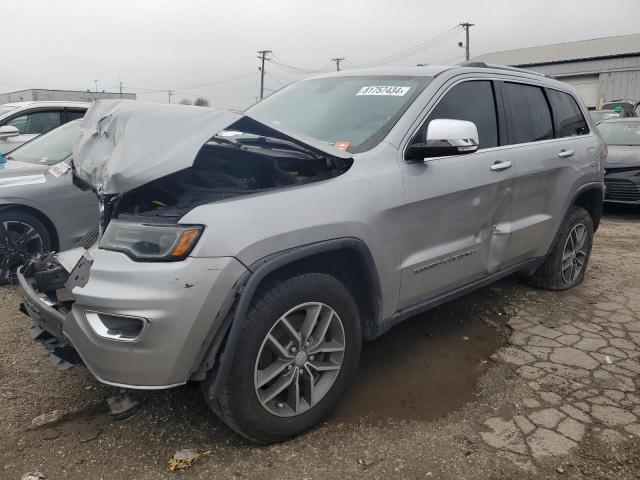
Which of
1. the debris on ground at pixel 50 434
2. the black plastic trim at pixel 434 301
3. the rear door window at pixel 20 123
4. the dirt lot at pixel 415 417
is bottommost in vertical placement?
the dirt lot at pixel 415 417

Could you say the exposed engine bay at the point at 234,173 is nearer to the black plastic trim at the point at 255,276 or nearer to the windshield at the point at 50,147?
the black plastic trim at the point at 255,276

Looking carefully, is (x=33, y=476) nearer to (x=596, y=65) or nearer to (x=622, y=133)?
(x=622, y=133)

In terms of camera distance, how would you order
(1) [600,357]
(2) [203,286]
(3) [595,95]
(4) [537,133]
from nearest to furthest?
(2) [203,286]
(1) [600,357]
(4) [537,133]
(3) [595,95]

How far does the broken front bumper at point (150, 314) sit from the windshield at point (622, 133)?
30.9 feet

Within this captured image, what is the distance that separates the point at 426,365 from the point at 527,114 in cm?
203

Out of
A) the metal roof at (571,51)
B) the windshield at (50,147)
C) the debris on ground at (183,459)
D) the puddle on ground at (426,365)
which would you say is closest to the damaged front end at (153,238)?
the debris on ground at (183,459)

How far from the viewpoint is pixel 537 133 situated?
4.14 m

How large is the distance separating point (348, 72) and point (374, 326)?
186cm

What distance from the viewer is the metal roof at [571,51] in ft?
137

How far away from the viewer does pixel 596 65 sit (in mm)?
39781

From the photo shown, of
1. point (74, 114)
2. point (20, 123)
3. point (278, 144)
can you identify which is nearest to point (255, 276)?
point (278, 144)

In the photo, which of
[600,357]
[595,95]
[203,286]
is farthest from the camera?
[595,95]

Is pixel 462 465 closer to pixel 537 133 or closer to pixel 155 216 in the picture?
pixel 155 216

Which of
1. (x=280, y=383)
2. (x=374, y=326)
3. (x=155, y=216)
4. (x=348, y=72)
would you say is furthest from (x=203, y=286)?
(x=348, y=72)
